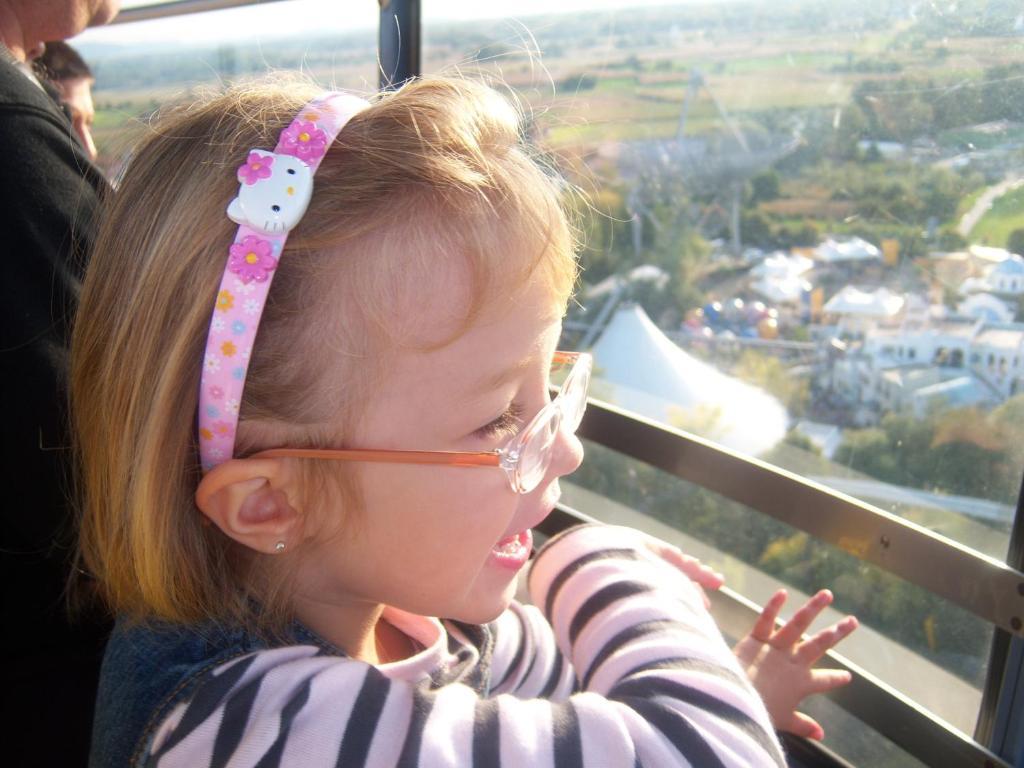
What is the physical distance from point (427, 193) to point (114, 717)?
0.65 meters

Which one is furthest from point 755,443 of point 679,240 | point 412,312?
point 412,312

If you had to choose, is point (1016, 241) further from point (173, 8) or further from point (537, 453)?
point (173, 8)

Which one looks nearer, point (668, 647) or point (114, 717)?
point (114, 717)

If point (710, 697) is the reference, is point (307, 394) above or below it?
above

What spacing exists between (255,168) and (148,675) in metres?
0.54

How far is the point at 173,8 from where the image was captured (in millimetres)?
2441

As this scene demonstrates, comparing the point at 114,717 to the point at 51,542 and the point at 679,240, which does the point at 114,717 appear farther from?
the point at 679,240

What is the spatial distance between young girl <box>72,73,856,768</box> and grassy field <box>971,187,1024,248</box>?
0.63 m

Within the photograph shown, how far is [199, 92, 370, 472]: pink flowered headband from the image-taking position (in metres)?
0.95

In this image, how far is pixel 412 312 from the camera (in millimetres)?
990

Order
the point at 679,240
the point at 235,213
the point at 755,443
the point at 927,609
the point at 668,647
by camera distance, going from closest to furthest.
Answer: the point at 235,213, the point at 668,647, the point at 927,609, the point at 755,443, the point at 679,240

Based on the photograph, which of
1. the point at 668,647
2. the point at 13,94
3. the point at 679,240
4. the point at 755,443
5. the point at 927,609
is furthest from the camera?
the point at 679,240

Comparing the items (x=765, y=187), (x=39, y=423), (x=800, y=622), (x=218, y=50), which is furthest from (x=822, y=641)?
(x=218, y=50)

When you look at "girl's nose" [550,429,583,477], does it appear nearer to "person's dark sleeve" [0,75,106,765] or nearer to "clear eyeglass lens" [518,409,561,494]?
"clear eyeglass lens" [518,409,561,494]
